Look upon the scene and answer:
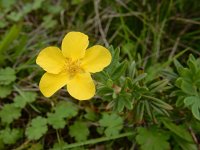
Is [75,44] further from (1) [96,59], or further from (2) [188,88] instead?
(2) [188,88]

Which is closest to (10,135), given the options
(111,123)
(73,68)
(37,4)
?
(111,123)

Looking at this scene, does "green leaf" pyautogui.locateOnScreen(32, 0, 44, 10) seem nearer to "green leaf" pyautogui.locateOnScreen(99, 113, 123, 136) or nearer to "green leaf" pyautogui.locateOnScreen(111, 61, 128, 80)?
"green leaf" pyautogui.locateOnScreen(99, 113, 123, 136)

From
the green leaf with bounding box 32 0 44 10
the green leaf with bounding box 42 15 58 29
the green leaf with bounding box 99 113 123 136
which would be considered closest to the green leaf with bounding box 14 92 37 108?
the green leaf with bounding box 99 113 123 136

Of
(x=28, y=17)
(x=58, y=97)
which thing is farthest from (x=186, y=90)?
(x=28, y=17)

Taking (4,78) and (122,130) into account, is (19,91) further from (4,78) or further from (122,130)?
(122,130)

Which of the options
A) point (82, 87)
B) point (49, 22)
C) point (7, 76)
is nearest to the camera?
point (82, 87)

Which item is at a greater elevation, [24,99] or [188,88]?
[188,88]

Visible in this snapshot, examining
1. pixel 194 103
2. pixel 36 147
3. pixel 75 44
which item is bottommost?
pixel 36 147
